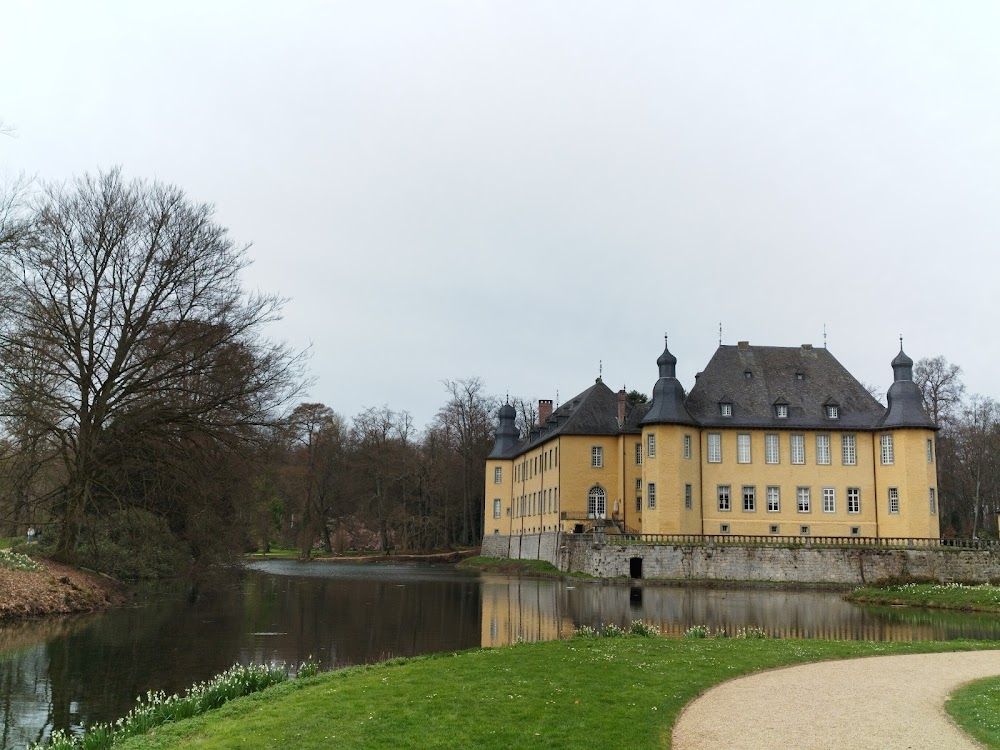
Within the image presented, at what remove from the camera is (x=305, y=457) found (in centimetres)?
6462

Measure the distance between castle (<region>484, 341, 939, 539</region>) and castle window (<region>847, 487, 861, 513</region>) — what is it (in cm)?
5

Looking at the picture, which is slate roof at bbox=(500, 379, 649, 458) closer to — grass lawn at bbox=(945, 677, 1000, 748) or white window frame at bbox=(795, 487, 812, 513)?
white window frame at bbox=(795, 487, 812, 513)

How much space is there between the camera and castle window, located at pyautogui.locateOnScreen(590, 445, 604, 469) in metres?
51.7

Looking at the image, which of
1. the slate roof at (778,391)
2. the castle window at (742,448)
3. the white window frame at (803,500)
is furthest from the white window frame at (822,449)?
the castle window at (742,448)

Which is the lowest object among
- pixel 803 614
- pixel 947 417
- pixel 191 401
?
pixel 803 614

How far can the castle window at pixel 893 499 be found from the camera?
45.6m

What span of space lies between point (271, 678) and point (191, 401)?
14818 mm

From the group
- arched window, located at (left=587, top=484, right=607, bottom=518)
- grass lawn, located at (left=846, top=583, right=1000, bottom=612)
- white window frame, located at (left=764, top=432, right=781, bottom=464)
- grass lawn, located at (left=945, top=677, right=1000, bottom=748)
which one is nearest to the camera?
grass lawn, located at (left=945, top=677, right=1000, bottom=748)

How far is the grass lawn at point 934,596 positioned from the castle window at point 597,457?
65.9ft

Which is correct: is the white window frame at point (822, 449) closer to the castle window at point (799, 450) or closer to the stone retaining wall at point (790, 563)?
the castle window at point (799, 450)

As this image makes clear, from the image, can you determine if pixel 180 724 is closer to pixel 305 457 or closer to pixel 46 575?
pixel 46 575

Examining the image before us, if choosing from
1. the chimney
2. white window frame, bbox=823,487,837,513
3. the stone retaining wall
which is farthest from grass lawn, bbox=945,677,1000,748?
the chimney

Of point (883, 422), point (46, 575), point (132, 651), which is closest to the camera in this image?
Result: point (132, 651)

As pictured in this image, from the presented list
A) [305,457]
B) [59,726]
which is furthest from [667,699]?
[305,457]
